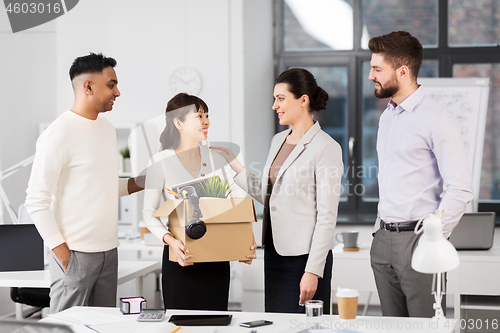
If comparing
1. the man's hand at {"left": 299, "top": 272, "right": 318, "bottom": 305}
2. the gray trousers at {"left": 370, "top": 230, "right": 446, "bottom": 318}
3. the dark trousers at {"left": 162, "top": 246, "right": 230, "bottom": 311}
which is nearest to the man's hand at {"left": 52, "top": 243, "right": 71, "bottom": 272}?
the dark trousers at {"left": 162, "top": 246, "right": 230, "bottom": 311}

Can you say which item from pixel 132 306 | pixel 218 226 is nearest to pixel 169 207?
pixel 218 226

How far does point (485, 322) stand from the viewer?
9.71 ft

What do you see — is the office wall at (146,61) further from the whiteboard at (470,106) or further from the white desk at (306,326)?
the white desk at (306,326)

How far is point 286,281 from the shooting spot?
1.95 meters

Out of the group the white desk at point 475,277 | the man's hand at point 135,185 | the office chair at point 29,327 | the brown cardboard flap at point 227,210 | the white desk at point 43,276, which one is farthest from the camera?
the white desk at point 475,277

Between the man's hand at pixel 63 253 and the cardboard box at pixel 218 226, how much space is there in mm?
462

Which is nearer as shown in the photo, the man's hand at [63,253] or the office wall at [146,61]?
the man's hand at [63,253]

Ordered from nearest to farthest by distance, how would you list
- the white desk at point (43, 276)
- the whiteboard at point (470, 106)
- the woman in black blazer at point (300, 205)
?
the woman in black blazer at point (300, 205) < the white desk at point (43, 276) < the whiteboard at point (470, 106)

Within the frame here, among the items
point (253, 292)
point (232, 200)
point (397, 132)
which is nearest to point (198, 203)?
point (232, 200)

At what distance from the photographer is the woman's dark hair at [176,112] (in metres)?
2.06

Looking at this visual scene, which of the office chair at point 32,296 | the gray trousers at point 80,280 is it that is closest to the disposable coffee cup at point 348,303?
the gray trousers at point 80,280

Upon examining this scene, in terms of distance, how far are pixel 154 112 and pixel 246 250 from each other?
9.28 ft

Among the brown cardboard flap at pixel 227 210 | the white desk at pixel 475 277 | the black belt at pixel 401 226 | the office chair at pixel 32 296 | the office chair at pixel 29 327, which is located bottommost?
the office chair at pixel 32 296

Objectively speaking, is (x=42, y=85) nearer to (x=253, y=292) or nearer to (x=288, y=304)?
(x=253, y=292)
